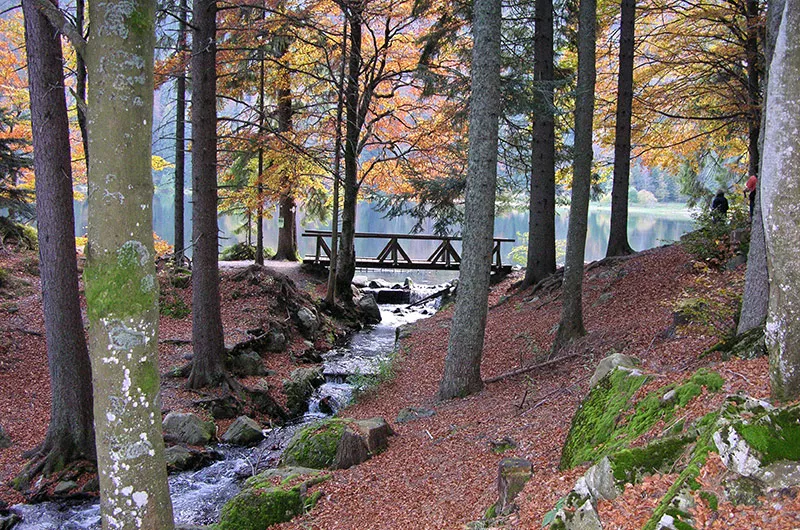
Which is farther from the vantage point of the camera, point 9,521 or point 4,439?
point 4,439

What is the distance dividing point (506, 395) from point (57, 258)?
5.65 meters

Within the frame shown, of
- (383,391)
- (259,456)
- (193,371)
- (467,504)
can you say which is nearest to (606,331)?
(383,391)

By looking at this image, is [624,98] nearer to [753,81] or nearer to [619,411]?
[753,81]

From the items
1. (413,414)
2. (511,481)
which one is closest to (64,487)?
(413,414)

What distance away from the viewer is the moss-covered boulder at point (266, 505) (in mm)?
5027

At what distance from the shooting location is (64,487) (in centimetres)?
614

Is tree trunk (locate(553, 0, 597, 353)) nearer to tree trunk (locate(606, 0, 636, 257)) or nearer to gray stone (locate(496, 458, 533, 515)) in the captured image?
gray stone (locate(496, 458, 533, 515))

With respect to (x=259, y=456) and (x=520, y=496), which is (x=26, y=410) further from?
(x=520, y=496)

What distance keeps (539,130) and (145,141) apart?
11.3 meters

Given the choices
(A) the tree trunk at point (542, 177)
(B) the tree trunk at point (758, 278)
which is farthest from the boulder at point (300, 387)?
(B) the tree trunk at point (758, 278)

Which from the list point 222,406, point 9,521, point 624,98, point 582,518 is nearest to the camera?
point 582,518

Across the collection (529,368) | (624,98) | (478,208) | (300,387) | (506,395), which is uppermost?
(624,98)

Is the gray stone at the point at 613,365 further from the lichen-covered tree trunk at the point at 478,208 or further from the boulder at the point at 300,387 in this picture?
the boulder at the point at 300,387

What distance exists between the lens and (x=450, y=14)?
13109 mm
